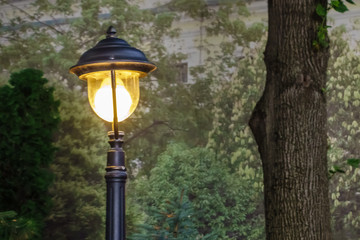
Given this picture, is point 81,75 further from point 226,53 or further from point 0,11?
point 0,11

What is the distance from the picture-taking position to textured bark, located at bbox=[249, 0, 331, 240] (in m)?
3.93

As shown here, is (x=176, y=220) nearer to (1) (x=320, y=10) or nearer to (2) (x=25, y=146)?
(1) (x=320, y=10)

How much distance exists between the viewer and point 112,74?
361 centimetres

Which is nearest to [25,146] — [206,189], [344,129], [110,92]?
[206,189]

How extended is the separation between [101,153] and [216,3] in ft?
9.34

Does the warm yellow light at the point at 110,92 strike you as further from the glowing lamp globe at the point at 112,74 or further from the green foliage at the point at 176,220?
the green foliage at the point at 176,220

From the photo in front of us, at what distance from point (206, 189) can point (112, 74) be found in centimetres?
697

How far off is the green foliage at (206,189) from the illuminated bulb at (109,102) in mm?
6616

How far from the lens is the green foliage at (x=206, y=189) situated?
33.8 feet

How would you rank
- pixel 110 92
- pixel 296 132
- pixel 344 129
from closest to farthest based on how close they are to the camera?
1. pixel 110 92
2. pixel 296 132
3. pixel 344 129

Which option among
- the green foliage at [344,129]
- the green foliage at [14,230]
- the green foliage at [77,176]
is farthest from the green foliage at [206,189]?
the green foliage at [14,230]

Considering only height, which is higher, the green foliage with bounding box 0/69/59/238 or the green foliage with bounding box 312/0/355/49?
the green foliage with bounding box 312/0/355/49

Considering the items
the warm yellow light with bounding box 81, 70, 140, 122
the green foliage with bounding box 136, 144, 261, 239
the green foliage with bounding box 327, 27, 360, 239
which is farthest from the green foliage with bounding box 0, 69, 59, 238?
the warm yellow light with bounding box 81, 70, 140, 122

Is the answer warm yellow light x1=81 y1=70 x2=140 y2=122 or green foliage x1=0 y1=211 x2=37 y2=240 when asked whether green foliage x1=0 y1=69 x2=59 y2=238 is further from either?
warm yellow light x1=81 y1=70 x2=140 y2=122
